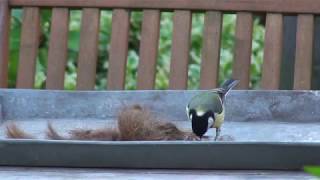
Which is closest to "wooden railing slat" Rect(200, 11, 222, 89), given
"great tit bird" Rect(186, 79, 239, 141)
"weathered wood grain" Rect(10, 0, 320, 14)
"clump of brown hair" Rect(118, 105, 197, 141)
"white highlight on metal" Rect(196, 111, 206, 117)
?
"weathered wood grain" Rect(10, 0, 320, 14)

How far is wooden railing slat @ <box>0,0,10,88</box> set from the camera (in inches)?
96.2

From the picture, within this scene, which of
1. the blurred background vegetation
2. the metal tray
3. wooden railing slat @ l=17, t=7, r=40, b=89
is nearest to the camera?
the metal tray

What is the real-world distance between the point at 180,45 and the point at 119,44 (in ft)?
0.59

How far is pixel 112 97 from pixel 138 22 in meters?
2.46

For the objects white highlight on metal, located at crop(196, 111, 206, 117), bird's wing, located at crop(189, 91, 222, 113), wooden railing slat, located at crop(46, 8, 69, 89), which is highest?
wooden railing slat, located at crop(46, 8, 69, 89)

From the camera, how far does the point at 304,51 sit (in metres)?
2.34

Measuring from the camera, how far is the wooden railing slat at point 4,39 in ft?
8.02

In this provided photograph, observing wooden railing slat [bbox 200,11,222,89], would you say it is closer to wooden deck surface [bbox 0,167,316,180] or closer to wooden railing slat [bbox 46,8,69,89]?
wooden railing slat [bbox 46,8,69,89]

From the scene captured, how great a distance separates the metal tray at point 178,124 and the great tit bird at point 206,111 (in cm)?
4

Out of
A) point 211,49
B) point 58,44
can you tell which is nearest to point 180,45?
point 211,49

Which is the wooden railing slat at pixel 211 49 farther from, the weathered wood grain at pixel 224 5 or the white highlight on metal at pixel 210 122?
the white highlight on metal at pixel 210 122

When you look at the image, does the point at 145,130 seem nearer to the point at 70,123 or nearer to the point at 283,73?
the point at 70,123

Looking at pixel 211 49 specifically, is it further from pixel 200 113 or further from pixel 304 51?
pixel 200 113

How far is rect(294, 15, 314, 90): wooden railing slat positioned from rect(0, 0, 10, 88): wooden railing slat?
87cm
